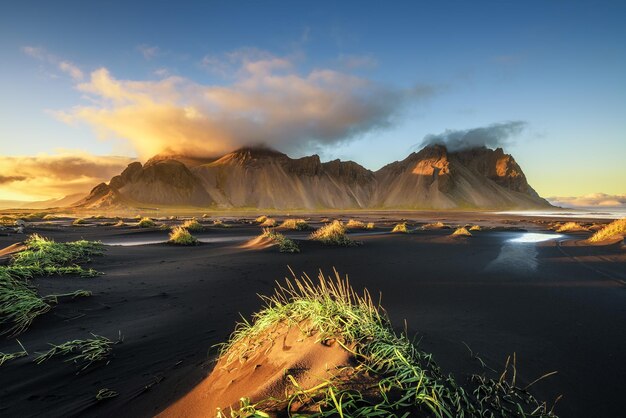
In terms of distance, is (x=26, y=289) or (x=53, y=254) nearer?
(x=26, y=289)

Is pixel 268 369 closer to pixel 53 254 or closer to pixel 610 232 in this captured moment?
pixel 53 254

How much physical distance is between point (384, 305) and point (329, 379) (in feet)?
14.8

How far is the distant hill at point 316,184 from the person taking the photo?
148 meters

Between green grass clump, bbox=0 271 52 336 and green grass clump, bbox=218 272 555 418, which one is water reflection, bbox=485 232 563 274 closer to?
green grass clump, bbox=218 272 555 418

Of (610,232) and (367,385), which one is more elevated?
(367,385)

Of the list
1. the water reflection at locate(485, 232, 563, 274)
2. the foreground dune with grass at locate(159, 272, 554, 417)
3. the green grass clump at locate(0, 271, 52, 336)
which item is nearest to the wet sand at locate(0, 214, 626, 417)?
the water reflection at locate(485, 232, 563, 274)

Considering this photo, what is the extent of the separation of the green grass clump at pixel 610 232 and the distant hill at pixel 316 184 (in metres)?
134

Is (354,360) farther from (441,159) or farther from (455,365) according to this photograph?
(441,159)

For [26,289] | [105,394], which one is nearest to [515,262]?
[105,394]

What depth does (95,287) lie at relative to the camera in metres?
7.14

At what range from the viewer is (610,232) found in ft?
57.1

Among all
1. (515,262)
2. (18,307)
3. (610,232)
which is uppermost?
(18,307)

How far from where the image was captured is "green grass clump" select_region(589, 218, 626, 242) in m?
16.3

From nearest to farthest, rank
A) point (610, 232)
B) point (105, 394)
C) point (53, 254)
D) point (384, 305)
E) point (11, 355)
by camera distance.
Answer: point (105, 394)
point (11, 355)
point (384, 305)
point (53, 254)
point (610, 232)
